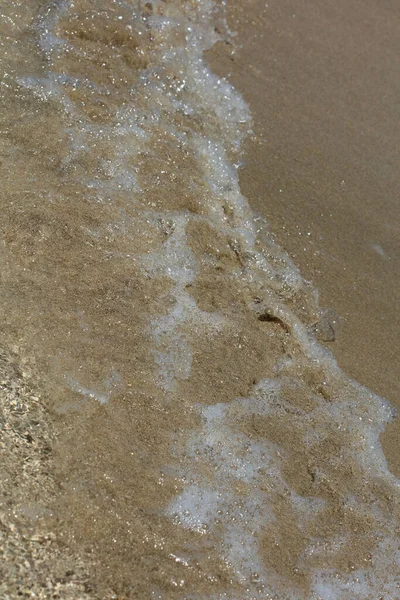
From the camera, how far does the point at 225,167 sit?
3814 mm

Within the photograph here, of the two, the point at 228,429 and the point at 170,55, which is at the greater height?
the point at 170,55

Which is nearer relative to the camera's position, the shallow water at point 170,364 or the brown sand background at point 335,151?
the shallow water at point 170,364

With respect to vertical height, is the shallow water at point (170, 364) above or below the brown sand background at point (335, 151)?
below

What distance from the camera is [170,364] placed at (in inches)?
109

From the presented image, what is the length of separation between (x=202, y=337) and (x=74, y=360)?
62 cm

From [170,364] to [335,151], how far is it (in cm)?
192

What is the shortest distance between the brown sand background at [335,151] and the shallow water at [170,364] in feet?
0.43

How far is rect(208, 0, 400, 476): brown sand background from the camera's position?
3.33 meters

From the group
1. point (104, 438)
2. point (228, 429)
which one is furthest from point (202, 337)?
point (104, 438)

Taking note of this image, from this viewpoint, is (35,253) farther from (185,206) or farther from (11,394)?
(185,206)

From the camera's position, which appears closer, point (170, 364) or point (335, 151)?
point (170, 364)

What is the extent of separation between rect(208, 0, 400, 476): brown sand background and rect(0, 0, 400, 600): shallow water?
132mm

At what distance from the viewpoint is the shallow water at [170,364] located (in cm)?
234

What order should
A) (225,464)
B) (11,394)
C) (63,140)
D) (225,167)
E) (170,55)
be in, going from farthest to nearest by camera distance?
1. (170,55)
2. (225,167)
3. (63,140)
4. (225,464)
5. (11,394)
